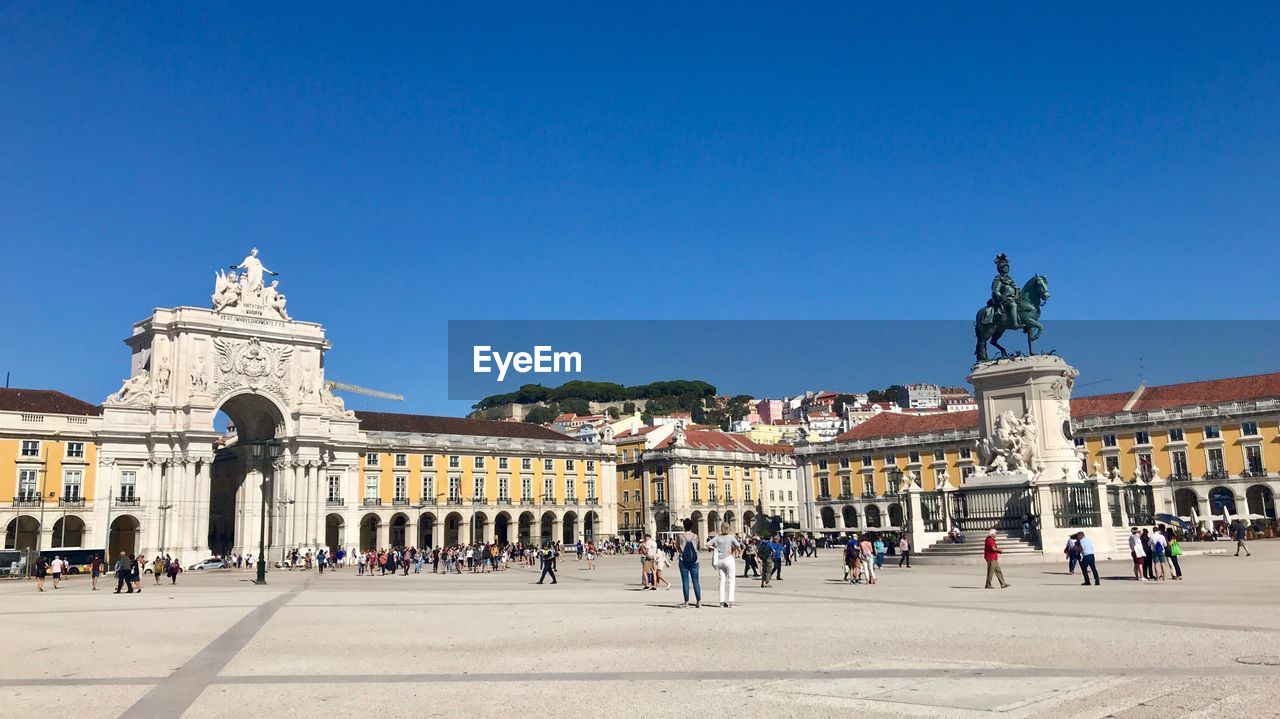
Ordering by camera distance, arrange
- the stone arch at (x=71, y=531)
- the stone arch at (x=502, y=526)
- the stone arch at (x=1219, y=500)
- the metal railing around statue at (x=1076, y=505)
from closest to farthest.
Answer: the metal railing around statue at (x=1076, y=505) < the stone arch at (x=71, y=531) < the stone arch at (x=1219, y=500) < the stone arch at (x=502, y=526)

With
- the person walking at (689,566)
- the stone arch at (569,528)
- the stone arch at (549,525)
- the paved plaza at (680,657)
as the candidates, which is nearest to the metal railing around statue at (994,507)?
the paved plaza at (680,657)

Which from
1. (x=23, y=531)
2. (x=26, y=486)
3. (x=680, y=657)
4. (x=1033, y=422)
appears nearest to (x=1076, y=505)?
(x=1033, y=422)

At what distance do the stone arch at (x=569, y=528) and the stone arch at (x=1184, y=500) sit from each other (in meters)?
45.2

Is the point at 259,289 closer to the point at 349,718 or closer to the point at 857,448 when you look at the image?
the point at 857,448

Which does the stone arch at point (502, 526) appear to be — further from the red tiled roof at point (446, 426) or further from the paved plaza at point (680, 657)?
the paved plaza at point (680, 657)

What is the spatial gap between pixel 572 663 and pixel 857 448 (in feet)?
246

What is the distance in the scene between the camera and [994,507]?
32781mm

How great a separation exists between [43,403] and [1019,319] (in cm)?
5656

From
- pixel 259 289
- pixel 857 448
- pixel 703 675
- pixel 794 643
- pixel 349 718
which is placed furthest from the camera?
pixel 857 448

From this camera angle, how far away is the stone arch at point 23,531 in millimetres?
56781

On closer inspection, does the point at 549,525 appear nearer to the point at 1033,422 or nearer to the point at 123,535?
the point at 123,535

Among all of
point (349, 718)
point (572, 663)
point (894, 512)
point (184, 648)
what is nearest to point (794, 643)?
point (572, 663)

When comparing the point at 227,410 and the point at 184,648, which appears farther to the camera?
the point at 227,410

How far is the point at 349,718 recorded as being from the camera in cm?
786
